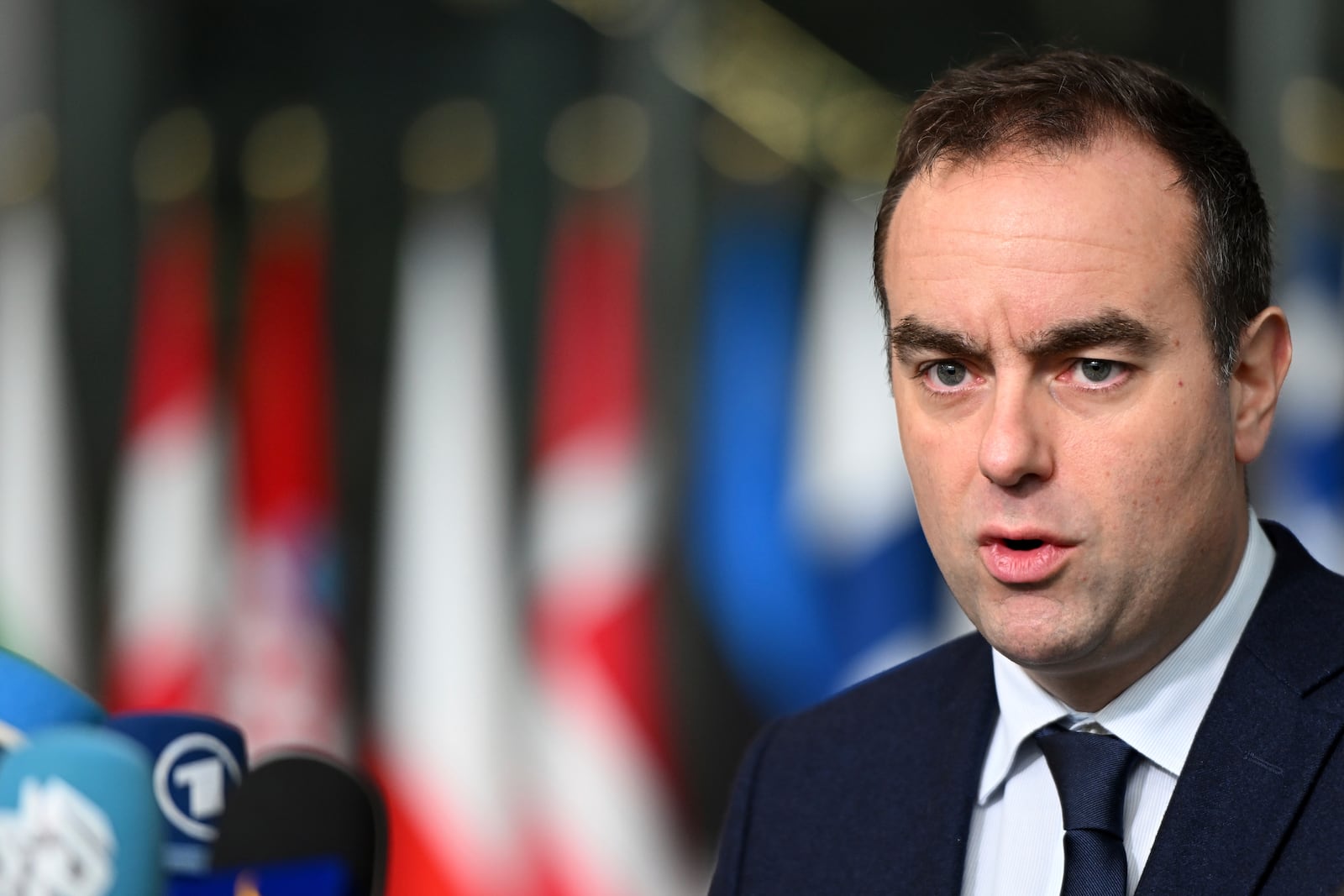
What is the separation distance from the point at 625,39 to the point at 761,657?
1.42m

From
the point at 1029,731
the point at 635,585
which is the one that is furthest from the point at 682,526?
the point at 1029,731

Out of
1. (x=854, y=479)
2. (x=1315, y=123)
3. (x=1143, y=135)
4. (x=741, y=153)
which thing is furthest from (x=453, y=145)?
(x=1143, y=135)

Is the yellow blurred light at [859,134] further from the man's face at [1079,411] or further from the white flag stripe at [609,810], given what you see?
the man's face at [1079,411]

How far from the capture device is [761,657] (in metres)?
3.35

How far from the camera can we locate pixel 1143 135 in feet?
3.84

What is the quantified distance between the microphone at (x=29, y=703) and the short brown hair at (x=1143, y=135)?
0.76 metres

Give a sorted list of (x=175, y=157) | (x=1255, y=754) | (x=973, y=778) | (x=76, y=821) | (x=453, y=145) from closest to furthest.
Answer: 1. (x=76, y=821)
2. (x=1255, y=754)
3. (x=973, y=778)
4. (x=453, y=145)
5. (x=175, y=157)

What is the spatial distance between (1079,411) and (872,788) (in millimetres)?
453

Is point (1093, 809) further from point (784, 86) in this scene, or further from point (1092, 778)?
point (784, 86)

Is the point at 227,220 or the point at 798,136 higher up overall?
the point at 798,136

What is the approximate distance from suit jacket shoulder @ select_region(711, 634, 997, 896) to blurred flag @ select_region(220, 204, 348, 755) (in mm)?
2215

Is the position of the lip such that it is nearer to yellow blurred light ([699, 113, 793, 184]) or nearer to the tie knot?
the tie knot

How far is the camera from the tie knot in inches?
45.8

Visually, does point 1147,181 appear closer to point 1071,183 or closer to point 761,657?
point 1071,183
